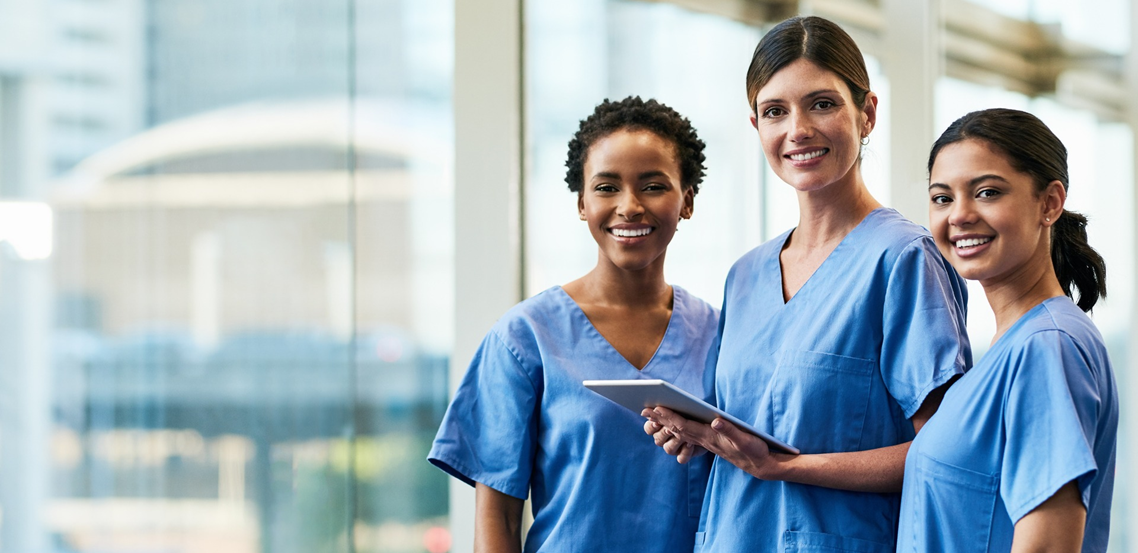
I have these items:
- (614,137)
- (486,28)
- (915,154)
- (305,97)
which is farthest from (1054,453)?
(305,97)

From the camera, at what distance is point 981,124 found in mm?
1137

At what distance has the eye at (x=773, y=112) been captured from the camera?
4.37 ft

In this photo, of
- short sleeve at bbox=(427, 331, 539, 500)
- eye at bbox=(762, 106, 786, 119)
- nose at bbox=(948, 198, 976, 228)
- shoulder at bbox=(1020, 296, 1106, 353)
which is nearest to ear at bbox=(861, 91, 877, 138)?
eye at bbox=(762, 106, 786, 119)

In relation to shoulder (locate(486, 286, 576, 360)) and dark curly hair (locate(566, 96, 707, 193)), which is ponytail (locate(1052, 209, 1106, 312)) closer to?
dark curly hair (locate(566, 96, 707, 193))

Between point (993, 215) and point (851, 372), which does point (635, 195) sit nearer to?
point (851, 372)

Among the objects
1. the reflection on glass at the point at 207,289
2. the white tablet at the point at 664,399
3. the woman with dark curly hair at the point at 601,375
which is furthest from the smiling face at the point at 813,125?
the reflection on glass at the point at 207,289

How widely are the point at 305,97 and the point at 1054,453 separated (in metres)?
1.91

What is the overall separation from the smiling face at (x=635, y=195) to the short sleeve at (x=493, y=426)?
232mm

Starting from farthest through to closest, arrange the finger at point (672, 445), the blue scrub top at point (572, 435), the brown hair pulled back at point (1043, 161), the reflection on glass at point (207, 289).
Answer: the reflection on glass at point (207, 289) < the blue scrub top at point (572, 435) < the finger at point (672, 445) < the brown hair pulled back at point (1043, 161)

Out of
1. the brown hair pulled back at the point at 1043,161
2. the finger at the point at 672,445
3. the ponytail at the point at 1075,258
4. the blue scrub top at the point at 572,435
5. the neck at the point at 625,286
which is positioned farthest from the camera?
the neck at the point at 625,286

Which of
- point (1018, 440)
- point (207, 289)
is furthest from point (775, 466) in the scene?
point (207, 289)

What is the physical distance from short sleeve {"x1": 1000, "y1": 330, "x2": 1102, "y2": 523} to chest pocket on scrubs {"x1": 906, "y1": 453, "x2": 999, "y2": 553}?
28mm

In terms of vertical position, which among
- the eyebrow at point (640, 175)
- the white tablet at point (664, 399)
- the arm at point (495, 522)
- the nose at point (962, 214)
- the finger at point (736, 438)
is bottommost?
the arm at point (495, 522)

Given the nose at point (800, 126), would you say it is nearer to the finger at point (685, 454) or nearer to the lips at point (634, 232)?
the lips at point (634, 232)
